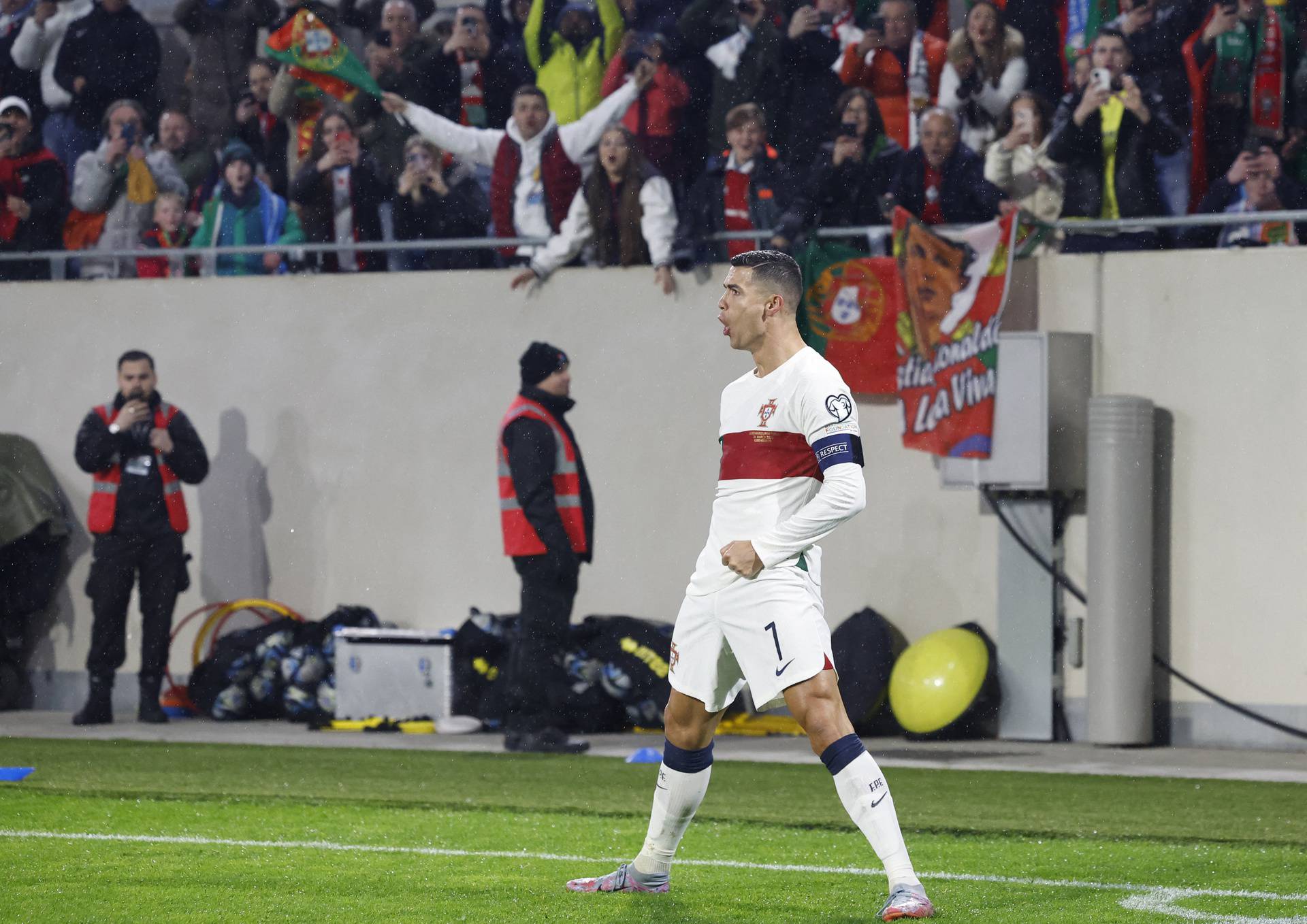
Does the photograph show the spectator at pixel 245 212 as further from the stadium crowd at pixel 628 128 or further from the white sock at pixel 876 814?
the white sock at pixel 876 814

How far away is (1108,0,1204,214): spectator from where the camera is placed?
12148mm

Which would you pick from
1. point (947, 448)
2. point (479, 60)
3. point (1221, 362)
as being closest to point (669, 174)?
point (479, 60)

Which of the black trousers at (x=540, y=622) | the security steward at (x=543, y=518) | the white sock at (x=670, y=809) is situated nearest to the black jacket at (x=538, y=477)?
the security steward at (x=543, y=518)

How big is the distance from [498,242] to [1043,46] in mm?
3934

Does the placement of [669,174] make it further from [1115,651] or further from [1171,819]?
[1171,819]

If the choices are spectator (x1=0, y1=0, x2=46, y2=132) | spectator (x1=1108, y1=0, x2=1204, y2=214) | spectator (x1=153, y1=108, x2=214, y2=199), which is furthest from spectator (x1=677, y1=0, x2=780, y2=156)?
spectator (x1=0, y1=0, x2=46, y2=132)

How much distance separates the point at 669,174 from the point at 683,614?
25.7ft

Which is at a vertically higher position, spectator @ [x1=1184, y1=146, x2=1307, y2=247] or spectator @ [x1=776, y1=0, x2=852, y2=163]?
spectator @ [x1=776, y1=0, x2=852, y2=163]

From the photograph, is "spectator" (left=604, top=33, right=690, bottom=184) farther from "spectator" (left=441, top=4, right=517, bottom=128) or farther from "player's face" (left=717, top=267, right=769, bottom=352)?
"player's face" (left=717, top=267, right=769, bottom=352)

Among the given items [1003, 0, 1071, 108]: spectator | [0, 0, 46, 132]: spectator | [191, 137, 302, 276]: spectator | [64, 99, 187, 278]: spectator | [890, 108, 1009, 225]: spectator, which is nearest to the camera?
[890, 108, 1009, 225]: spectator

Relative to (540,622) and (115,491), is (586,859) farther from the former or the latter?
(115,491)

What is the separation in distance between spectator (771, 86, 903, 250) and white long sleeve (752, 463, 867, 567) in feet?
22.9

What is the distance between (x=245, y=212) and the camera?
14.6 metres

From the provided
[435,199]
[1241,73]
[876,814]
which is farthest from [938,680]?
[876,814]
